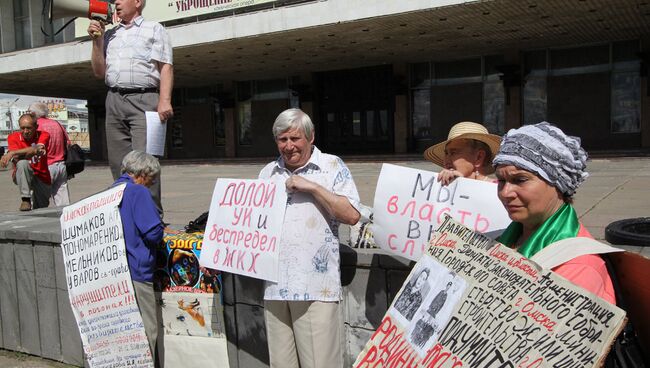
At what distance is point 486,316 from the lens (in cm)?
185

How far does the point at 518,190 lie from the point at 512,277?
0.98ft

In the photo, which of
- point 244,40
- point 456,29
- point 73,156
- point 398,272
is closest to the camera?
point 398,272

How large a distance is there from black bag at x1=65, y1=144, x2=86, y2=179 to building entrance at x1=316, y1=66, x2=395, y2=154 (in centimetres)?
2018

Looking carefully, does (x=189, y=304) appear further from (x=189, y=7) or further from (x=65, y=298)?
(x=189, y=7)

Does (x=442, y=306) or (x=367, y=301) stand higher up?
(x=442, y=306)

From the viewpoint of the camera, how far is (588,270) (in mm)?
1699

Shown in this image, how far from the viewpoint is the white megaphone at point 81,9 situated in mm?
4539

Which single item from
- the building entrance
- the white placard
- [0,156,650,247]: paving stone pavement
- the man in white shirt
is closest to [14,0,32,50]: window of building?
the building entrance

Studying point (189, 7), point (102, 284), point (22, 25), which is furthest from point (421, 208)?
point (22, 25)

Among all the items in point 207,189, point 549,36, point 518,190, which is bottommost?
point 207,189

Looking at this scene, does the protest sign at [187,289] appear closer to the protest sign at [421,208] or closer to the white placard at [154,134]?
the white placard at [154,134]

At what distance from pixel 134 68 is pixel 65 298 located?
6.23 feet

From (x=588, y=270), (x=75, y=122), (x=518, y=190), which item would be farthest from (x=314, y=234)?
(x=75, y=122)

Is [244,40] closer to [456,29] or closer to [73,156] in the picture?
[456,29]
